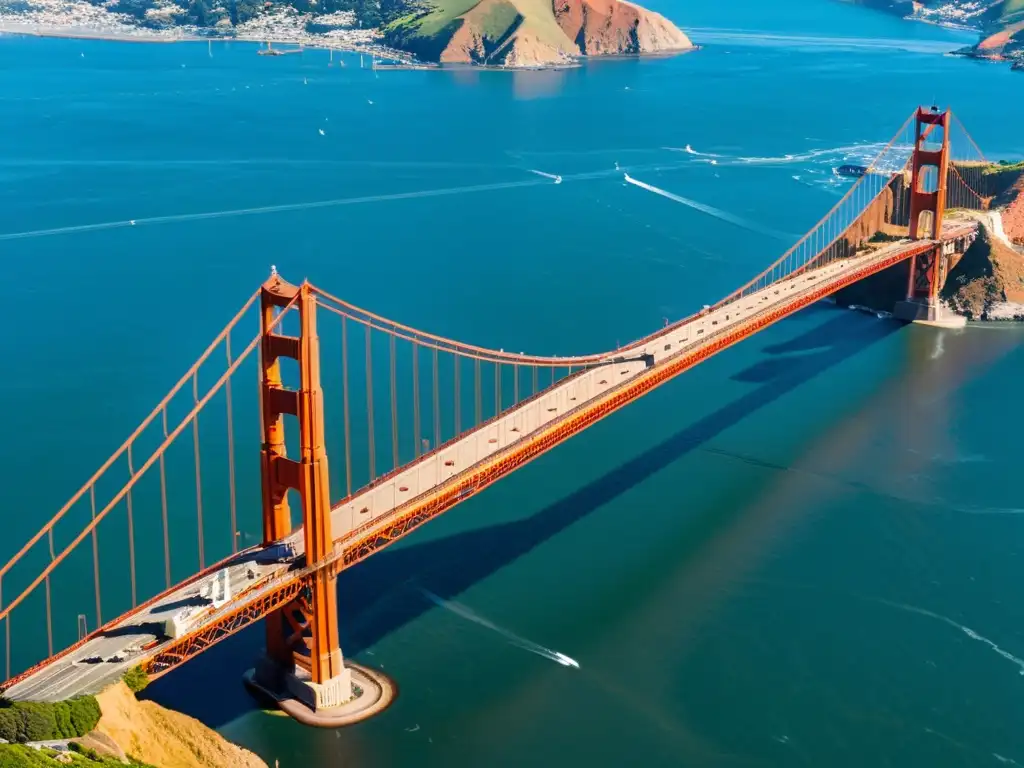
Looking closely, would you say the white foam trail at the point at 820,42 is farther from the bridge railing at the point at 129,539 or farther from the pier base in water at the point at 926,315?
the bridge railing at the point at 129,539

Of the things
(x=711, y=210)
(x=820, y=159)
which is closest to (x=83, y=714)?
(x=711, y=210)

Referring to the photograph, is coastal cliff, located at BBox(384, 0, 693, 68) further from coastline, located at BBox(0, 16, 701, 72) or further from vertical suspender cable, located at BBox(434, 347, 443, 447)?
vertical suspender cable, located at BBox(434, 347, 443, 447)

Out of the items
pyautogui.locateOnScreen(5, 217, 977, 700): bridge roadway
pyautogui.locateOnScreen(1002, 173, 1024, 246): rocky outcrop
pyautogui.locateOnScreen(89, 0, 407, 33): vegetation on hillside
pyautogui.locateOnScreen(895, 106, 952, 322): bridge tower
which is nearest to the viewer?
pyautogui.locateOnScreen(5, 217, 977, 700): bridge roadway

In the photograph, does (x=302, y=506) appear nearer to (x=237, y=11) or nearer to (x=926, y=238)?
(x=926, y=238)

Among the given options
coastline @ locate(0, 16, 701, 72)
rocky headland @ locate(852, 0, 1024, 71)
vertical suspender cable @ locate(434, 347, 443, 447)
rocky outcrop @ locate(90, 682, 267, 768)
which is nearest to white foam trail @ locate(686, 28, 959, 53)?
rocky headland @ locate(852, 0, 1024, 71)

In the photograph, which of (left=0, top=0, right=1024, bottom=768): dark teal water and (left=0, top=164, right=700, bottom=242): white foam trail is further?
(left=0, top=164, right=700, bottom=242): white foam trail

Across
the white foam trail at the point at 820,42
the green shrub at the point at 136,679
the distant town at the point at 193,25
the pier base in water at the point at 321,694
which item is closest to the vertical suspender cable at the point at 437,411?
the pier base in water at the point at 321,694

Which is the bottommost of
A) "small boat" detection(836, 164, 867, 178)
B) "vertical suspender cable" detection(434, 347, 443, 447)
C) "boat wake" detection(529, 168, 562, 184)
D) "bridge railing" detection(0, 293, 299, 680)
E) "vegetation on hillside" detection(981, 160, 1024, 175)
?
"bridge railing" detection(0, 293, 299, 680)

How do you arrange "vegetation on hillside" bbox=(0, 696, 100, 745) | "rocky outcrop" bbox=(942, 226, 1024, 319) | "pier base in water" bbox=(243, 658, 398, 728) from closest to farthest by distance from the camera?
"vegetation on hillside" bbox=(0, 696, 100, 745) < "pier base in water" bbox=(243, 658, 398, 728) < "rocky outcrop" bbox=(942, 226, 1024, 319)

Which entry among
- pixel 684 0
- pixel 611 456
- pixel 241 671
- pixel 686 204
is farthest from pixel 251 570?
pixel 684 0
